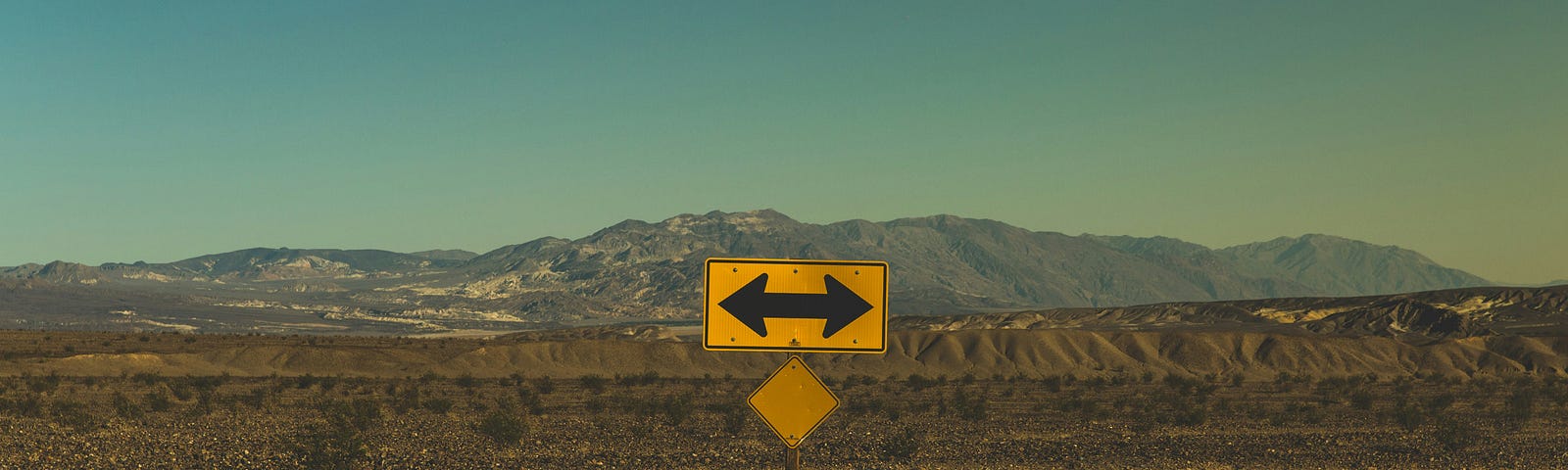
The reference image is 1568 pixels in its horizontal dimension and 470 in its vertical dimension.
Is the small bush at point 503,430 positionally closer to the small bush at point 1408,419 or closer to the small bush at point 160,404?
the small bush at point 160,404

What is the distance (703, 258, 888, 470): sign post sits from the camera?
13945 millimetres

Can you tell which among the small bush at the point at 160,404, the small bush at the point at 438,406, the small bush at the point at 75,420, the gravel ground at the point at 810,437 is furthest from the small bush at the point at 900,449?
the small bush at the point at 160,404

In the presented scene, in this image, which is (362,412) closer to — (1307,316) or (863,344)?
(863,344)

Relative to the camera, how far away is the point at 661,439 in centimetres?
3150

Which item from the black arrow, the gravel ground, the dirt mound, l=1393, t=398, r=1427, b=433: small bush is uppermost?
the black arrow

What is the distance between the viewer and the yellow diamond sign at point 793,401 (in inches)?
549

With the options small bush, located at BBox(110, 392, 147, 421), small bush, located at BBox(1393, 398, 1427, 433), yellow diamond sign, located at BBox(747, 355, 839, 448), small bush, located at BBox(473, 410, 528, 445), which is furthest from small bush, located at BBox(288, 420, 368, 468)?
small bush, located at BBox(1393, 398, 1427, 433)

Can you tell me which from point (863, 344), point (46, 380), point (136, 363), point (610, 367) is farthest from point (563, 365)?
point (863, 344)

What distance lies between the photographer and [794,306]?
14109 mm

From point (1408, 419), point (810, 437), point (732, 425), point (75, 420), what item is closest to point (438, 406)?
point (75, 420)

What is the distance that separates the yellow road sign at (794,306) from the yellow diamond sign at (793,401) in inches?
10.3

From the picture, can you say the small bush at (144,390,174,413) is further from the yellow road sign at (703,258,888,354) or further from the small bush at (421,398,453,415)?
the yellow road sign at (703,258,888,354)

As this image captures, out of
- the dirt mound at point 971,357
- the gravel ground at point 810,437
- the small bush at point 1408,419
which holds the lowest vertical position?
the gravel ground at point 810,437

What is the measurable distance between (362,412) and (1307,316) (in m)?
134
